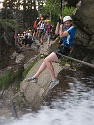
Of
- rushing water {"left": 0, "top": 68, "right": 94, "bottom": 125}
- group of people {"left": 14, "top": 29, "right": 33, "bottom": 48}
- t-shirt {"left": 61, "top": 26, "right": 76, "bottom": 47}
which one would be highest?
t-shirt {"left": 61, "top": 26, "right": 76, "bottom": 47}

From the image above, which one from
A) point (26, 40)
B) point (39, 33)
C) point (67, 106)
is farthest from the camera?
point (26, 40)

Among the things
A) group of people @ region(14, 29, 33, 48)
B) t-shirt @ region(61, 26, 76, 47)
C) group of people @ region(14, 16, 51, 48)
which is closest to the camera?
t-shirt @ region(61, 26, 76, 47)

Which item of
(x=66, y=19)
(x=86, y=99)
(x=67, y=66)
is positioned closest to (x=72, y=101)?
(x=86, y=99)

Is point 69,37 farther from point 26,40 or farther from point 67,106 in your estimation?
point 26,40

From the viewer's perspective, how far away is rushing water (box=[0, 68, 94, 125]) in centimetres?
809

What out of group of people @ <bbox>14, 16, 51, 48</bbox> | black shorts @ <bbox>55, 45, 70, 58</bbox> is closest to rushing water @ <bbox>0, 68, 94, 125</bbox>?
black shorts @ <bbox>55, 45, 70, 58</bbox>

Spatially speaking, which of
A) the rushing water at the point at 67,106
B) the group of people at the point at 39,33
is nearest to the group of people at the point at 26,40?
the group of people at the point at 39,33

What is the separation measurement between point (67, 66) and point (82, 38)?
2376 mm

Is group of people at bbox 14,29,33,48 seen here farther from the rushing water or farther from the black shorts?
the black shorts

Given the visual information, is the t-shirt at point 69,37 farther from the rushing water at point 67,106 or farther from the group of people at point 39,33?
the group of people at point 39,33

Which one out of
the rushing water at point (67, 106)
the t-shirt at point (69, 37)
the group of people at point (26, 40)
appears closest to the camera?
the rushing water at point (67, 106)

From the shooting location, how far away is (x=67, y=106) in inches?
359

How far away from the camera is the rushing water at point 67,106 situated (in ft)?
26.6

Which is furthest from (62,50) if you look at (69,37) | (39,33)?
(39,33)
